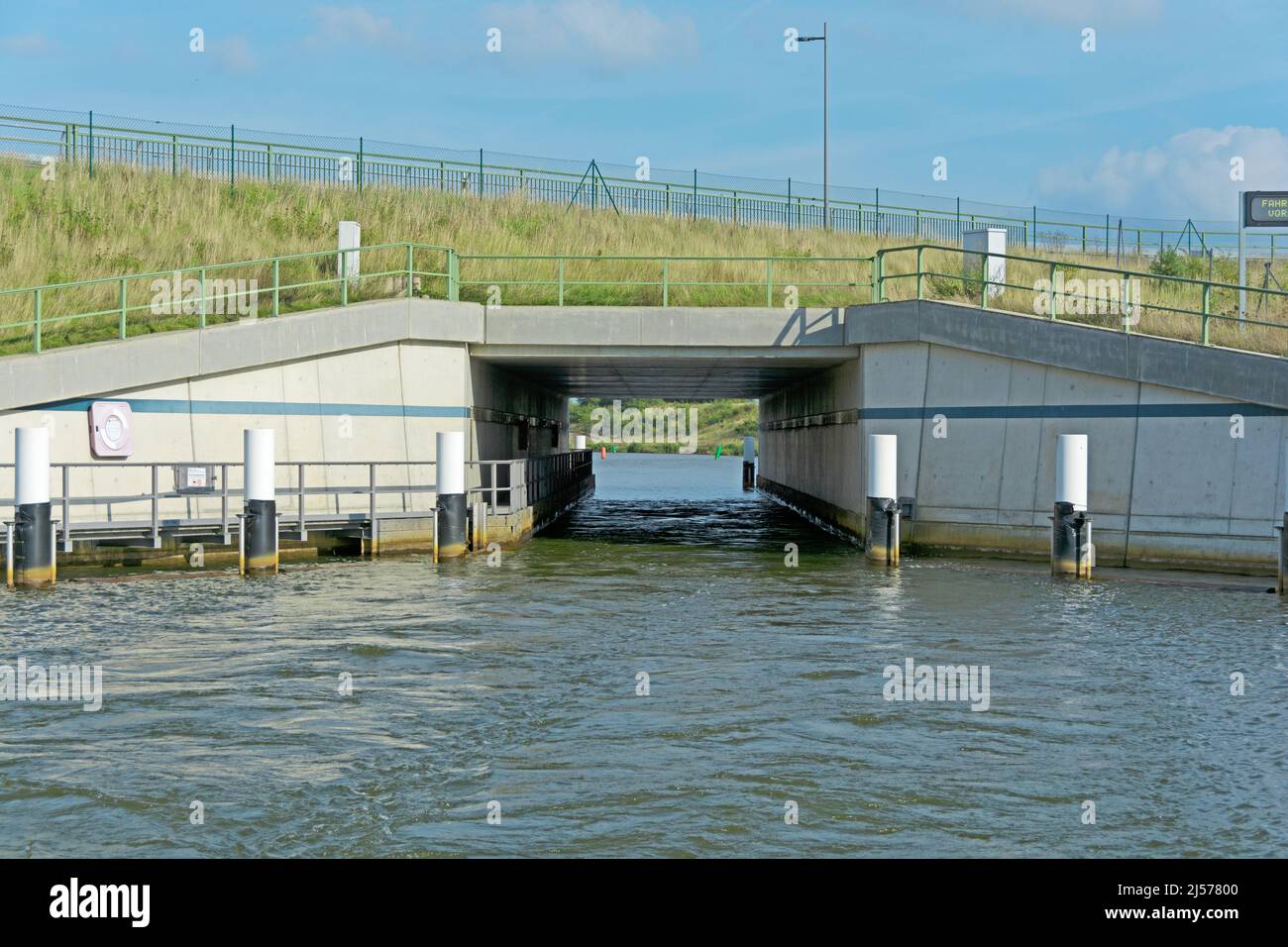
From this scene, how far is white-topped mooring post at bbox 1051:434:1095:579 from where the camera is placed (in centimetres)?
1956

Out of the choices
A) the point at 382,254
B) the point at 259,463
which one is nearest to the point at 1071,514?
the point at 259,463

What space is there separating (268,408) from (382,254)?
8.28m

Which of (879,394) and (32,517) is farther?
(879,394)

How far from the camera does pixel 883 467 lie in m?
21.7

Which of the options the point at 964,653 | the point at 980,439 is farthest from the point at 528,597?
the point at 980,439

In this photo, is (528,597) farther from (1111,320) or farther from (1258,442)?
(1111,320)

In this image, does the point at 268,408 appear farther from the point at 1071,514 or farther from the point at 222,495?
the point at 1071,514

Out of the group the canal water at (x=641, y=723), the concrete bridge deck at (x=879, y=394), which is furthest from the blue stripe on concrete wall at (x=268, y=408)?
the canal water at (x=641, y=723)

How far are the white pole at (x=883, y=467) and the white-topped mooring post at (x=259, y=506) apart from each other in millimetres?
9521

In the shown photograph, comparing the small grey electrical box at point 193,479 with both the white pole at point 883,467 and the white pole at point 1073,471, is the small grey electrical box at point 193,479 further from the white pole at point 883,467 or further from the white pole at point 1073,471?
the white pole at point 1073,471

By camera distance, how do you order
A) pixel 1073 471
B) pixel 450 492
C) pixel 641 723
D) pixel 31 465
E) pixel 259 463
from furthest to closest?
pixel 450 492 < pixel 259 463 < pixel 1073 471 < pixel 31 465 < pixel 641 723

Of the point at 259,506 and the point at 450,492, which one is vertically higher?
the point at 450,492

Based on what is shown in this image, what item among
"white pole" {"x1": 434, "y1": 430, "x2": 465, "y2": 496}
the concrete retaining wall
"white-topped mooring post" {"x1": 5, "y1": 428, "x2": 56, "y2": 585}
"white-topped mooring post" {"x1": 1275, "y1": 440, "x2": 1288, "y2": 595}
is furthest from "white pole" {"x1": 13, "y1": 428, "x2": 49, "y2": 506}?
"white-topped mooring post" {"x1": 1275, "y1": 440, "x2": 1288, "y2": 595}
